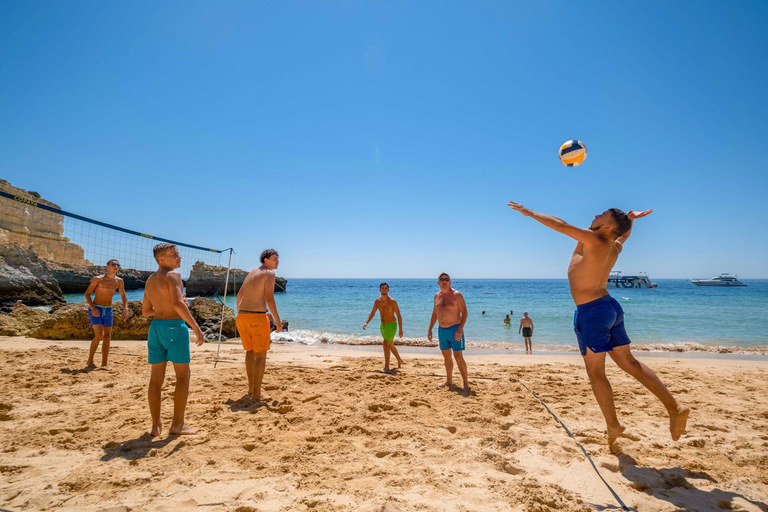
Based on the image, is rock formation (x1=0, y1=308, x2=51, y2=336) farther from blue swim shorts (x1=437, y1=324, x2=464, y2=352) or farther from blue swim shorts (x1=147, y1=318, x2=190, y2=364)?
blue swim shorts (x1=437, y1=324, x2=464, y2=352)

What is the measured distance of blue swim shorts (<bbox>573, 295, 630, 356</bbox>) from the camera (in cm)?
271

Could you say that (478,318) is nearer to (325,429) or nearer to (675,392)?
(675,392)

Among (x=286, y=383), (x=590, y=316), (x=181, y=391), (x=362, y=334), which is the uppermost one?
(x=590, y=316)

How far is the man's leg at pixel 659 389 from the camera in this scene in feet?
8.68

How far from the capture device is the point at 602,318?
2.72 metres

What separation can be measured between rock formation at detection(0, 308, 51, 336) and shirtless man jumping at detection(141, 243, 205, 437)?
9.62 meters

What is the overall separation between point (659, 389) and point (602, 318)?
0.66 metres

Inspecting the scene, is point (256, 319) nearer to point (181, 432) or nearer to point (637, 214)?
point (181, 432)

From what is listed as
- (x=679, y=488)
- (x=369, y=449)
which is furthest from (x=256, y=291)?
(x=679, y=488)

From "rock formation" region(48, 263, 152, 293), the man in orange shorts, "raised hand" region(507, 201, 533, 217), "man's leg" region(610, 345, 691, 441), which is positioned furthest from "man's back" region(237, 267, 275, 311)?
"rock formation" region(48, 263, 152, 293)

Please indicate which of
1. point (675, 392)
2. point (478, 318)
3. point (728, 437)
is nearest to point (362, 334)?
point (478, 318)

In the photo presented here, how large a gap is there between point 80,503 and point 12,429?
1889 millimetres

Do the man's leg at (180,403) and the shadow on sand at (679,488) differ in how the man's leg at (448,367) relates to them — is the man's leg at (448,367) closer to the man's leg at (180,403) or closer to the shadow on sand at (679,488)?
the shadow on sand at (679,488)

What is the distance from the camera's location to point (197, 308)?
12.0m
